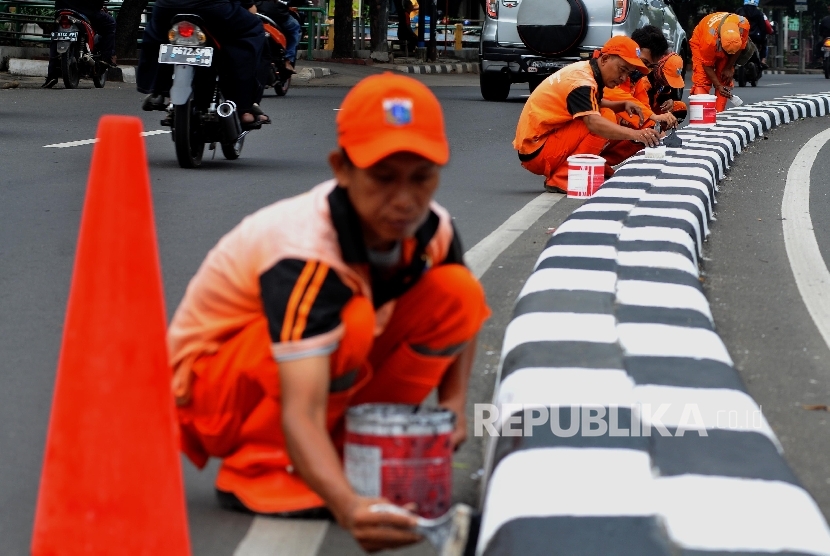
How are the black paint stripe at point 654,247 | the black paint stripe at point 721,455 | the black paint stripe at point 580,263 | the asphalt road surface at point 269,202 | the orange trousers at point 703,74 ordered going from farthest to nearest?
the orange trousers at point 703,74, the black paint stripe at point 654,247, the black paint stripe at point 580,263, the asphalt road surface at point 269,202, the black paint stripe at point 721,455

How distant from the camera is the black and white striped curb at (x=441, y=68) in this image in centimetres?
2921

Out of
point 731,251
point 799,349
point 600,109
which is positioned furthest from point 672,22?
point 799,349

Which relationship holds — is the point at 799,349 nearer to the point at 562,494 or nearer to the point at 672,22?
the point at 562,494

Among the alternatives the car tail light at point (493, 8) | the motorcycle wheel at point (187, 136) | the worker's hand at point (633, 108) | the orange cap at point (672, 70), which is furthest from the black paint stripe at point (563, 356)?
the car tail light at point (493, 8)

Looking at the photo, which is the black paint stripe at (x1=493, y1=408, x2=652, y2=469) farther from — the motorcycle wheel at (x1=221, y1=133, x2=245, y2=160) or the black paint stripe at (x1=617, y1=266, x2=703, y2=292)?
the motorcycle wheel at (x1=221, y1=133, x2=245, y2=160)

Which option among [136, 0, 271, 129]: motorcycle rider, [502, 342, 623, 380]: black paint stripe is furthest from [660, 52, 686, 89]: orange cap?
[502, 342, 623, 380]: black paint stripe

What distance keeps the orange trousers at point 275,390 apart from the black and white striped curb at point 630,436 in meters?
0.26

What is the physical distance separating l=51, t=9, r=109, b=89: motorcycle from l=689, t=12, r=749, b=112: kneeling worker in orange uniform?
21.9 feet

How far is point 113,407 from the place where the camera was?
248 cm

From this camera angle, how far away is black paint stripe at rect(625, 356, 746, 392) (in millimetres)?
3400

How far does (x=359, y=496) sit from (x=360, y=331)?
0.31 metres

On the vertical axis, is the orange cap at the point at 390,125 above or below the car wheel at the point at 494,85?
above

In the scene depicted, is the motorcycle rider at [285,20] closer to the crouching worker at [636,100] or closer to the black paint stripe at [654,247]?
the crouching worker at [636,100]

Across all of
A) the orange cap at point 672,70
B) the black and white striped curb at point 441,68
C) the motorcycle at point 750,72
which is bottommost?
the black and white striped curb at point 441,68
